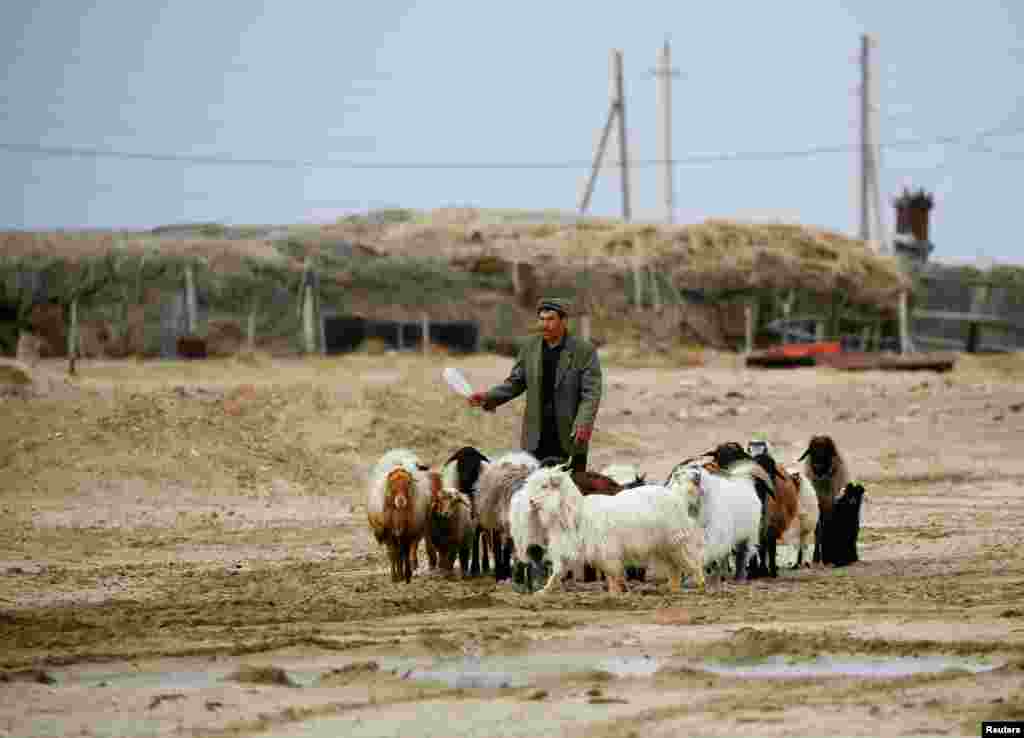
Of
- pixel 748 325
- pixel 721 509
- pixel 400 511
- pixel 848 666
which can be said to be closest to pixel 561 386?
pixel 400 511

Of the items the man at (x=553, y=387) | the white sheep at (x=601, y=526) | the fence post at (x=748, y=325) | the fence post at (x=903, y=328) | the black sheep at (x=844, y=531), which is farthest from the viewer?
the fence post at (x=903, y=328)

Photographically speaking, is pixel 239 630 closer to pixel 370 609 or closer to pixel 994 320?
pixel 370 609

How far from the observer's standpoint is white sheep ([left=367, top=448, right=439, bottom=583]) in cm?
1516

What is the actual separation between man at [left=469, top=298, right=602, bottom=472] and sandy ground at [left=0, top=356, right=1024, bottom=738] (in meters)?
1.26

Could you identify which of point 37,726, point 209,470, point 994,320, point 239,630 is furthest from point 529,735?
point 994,320

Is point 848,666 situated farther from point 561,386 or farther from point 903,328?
point 903,328

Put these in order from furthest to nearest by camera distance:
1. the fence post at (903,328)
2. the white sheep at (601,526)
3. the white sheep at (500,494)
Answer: the fence post at (903,328)
the white sheep at (500,494)
the white sheep at (601,526)

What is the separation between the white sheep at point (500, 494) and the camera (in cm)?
1482

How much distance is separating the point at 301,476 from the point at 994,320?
25.4m

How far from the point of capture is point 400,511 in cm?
1512

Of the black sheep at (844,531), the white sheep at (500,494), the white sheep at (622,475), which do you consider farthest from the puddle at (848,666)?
the white sheep at (622,475)

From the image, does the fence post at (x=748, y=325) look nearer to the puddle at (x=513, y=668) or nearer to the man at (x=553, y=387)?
the man at (x=553, y=387)

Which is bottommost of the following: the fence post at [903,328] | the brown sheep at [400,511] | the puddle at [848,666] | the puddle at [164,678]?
the puddle at [164,678]

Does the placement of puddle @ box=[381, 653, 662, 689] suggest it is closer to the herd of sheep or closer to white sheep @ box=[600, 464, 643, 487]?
the herd of sheep
